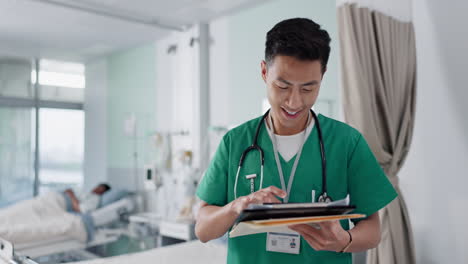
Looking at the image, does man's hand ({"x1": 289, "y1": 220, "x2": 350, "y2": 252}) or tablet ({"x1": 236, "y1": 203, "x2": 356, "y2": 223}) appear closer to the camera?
tablet ({"x1": 236, "y1": 203, "x2": 356, "y2": 223})

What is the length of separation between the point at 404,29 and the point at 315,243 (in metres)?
1.99

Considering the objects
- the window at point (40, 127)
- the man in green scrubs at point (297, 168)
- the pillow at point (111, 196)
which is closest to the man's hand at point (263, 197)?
the man in green scrubs at point (297, 168)

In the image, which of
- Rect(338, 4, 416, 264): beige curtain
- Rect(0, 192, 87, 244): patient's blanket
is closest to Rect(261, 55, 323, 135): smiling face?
Rect(338, 4, 416, 264): beige curtain

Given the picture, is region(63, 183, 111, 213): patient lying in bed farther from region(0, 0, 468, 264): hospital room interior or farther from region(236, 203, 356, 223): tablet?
region(236, 203, 356, 223): tablet

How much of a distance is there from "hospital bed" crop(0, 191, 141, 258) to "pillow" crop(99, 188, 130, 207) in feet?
0.48

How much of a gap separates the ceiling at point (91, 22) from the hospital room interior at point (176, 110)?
0.03m

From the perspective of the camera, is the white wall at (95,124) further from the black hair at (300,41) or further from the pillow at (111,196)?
the black hair at (300,41)

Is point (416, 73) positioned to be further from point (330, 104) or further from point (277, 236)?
point (277, 236)

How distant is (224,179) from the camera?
124cm

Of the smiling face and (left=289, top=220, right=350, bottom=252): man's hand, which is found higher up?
the smiling face

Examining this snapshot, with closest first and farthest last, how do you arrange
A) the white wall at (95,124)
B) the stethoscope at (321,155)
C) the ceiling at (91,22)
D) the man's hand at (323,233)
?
1. the man's hand at (323,233)
2. the stethoscope at (321,155)
3. the ceiling at (91,22)
4. the white wall at (95,124)

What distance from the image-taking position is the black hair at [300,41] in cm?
105

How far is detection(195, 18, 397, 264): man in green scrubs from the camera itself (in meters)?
1.06

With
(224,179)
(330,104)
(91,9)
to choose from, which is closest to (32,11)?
(91,9)
